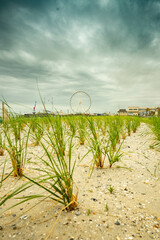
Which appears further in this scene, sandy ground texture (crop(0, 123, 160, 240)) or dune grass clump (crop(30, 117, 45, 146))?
dune grass clump (crop(30, 117, 45, 146))

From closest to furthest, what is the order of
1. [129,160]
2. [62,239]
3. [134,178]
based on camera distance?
[62,239] < [134,178] < [129,160]

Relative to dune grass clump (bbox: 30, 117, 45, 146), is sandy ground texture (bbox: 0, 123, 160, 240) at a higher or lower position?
lower

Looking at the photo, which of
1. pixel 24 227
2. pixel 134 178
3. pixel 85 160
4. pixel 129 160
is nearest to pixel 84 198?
pixel 24 227

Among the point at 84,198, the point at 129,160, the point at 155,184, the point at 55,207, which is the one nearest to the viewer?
the point at 55,207

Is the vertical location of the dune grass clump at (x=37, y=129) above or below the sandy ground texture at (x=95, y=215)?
above

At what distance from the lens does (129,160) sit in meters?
2.17

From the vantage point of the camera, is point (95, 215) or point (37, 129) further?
point (37, 129)

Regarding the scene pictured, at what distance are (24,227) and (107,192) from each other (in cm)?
75

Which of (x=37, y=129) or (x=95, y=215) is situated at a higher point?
(x=37, y=129)

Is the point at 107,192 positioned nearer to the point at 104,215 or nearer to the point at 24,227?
the point at 104,215

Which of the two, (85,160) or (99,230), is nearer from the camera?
(99,230)

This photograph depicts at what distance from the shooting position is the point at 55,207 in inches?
45.2

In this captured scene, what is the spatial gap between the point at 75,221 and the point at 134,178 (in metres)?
0.91

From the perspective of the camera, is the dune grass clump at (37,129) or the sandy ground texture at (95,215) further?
the dune grass clump at (37,129)
